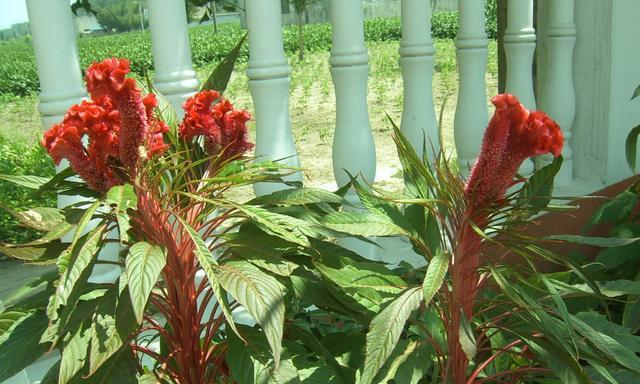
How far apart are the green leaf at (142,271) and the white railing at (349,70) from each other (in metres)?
0.45

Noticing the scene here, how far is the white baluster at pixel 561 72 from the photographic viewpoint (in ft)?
8.68

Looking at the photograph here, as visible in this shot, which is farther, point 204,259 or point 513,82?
point 513,82

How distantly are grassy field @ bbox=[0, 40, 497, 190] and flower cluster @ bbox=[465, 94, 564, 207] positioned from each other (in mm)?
4792

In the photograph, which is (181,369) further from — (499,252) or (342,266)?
(499,252)

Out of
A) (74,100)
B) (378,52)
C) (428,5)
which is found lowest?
(378,52)

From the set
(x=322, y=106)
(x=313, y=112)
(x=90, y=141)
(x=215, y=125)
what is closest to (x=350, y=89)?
(x=215, y=125)

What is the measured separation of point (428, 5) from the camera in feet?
6.97

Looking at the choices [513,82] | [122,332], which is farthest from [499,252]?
[122,332]

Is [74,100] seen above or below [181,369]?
above

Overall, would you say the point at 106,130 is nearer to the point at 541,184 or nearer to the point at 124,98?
the point at 124,98

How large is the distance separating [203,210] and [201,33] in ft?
49.2

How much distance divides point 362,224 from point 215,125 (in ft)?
1.11

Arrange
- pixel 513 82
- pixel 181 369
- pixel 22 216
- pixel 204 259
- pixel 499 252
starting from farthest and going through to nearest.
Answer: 1. pixel 513 82
2. pixel 499 252
3. pixel 181 369
4. pixel 22 216
5. pixel 204 259

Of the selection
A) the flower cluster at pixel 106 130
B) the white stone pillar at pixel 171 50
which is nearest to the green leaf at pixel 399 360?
the flower cluster at pixel 106 130
